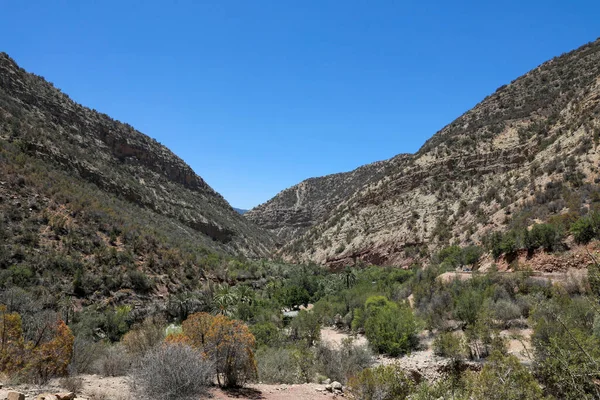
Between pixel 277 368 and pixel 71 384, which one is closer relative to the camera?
pixel 71 384

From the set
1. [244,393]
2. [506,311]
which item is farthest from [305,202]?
[244,393]

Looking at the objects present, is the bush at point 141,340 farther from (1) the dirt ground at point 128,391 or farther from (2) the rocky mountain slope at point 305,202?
(2) the rocky mountain slope at point 305,202

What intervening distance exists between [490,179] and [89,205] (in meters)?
A: 38.7

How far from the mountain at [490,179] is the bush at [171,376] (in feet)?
65.3

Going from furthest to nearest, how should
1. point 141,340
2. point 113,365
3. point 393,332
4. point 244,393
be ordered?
point 393,332 < point 141,340 < point 113,365 < point 244,393

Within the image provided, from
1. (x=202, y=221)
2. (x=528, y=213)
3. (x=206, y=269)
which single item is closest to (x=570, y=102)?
(x=528, y=213)

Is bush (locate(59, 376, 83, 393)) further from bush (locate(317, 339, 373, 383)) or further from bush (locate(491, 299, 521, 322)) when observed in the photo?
bush (locate(491, 299, 521, 322))

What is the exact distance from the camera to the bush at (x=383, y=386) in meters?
8.11

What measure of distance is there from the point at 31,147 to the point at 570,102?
5380cm

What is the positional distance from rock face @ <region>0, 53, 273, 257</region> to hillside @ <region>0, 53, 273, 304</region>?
182 mm

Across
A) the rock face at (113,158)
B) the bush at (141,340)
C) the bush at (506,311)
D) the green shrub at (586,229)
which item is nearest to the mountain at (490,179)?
the green shrub at (586,229)

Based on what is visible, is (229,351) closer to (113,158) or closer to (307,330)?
(307,330)

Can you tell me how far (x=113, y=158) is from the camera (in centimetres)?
5850

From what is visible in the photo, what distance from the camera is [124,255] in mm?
27844
